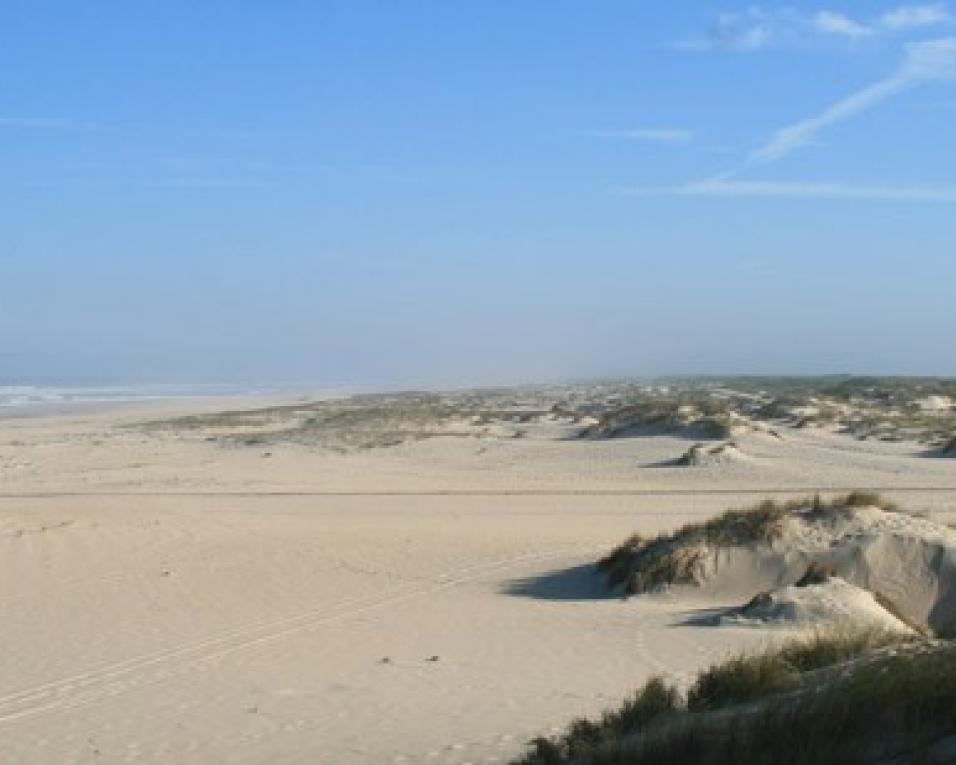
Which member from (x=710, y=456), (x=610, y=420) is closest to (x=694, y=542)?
(x=710, y=456)

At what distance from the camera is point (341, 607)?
14.7m

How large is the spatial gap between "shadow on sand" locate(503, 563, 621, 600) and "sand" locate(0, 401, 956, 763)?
65 mm

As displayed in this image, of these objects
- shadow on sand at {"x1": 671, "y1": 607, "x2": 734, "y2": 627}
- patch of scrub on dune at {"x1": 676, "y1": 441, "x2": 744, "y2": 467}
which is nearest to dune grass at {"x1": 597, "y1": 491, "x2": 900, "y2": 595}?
shadow on sand at {"x1": 671, "y1": 607, "x2": 734, "y2": 627}

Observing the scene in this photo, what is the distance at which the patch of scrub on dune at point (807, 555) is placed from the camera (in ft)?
47.0

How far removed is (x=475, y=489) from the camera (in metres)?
29.7

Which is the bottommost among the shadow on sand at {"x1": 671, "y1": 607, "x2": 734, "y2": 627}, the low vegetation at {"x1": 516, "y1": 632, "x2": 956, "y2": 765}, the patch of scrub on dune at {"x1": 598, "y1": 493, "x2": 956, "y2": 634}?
the shadow on sand at {"x1": 671, "y1": 607, "x2": 734, "y2": 627}

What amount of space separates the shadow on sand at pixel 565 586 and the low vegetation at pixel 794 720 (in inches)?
299

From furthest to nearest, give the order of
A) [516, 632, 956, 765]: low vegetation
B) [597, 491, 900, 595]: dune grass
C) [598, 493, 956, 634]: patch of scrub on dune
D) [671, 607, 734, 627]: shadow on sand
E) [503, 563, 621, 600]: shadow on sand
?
[503, 563, 621, 600]: shadow on sand, [597, 491, 900, 595]: dune grass, [598, 493, 956, 634]: patch of scrub on dune, [671, 607, 734, 627]: shadow on sand, [516, 632, 956, 765]: low vegetation

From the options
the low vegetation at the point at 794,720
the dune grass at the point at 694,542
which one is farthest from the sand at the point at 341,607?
the low vegetation at the point at 794,720

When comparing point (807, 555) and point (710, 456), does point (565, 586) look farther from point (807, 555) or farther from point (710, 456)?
point (710, 456)

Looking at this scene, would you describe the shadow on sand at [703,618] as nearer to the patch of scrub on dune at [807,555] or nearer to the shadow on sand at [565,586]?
the patch of scrub on dune at [807,555]

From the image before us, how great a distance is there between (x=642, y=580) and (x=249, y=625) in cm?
464

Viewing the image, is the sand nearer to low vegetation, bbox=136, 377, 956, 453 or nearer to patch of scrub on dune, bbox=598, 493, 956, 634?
patch of scrub on dune, bbox=598, 493, 956, 634

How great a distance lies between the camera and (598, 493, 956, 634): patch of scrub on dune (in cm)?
1431
